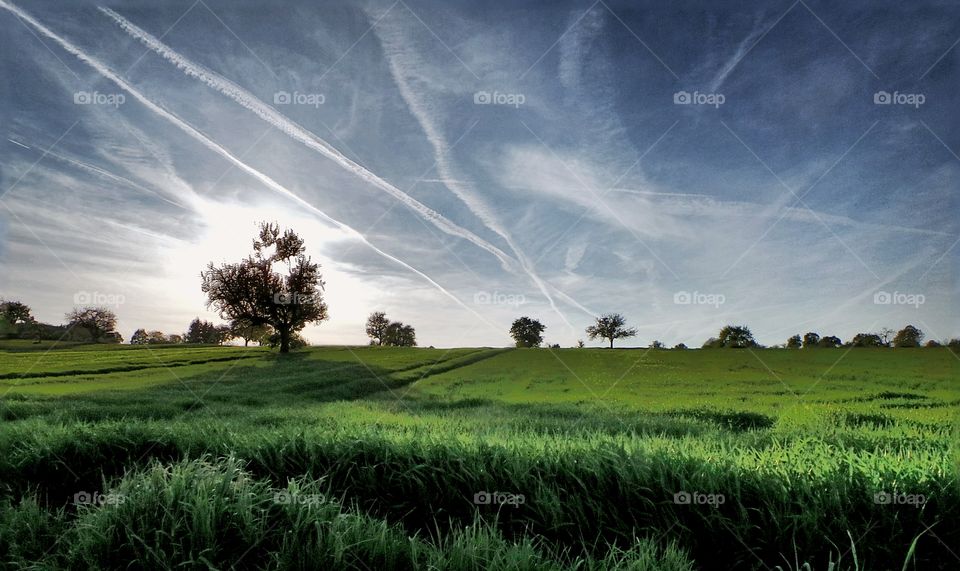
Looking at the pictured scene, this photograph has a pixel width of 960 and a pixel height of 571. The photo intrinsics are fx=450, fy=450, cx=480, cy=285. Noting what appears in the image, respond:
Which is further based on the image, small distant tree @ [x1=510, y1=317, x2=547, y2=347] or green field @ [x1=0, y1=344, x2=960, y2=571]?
small distant tree @ [x1=510, y1=317, x2=547, y2=347]

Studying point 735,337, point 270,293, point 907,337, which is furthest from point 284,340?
point 907,337

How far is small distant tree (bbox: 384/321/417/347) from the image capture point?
46.5 feet

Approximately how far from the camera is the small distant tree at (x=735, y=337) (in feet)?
32.8

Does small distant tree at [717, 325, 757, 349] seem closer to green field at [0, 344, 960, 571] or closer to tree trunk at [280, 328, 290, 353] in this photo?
green field at [0, 344, 960, 571]

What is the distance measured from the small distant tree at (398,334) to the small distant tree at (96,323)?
930 centimetres

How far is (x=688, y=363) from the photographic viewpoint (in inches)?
459

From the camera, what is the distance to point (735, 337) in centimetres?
1024

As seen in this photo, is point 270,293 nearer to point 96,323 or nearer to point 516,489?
point 96,323

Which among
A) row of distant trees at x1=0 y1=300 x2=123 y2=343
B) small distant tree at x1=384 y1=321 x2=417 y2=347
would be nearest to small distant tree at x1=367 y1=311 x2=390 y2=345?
small distant tree at x1=384 y1=321 x2=417 y2=347

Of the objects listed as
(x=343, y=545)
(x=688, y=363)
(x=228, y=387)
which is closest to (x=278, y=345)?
(x=228, y=387)

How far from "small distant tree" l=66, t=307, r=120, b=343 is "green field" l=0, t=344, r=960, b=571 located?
796 cm

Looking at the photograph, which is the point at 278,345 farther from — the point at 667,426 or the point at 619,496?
the point at 619,496

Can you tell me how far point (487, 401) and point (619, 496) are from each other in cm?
664

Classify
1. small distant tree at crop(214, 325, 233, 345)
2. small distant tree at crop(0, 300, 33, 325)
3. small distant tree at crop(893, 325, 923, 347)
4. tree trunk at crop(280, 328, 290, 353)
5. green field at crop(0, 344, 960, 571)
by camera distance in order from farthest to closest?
small distant tree at crop(214, 325, 233, 345) < tree trunk at crop(280, 328, 290, 353) < small distant tree at crop(0, 300, 33, 325) < small distant tree at crop(893, 325, 923, 347) < green field at crop(0, 344, 960, 571)
